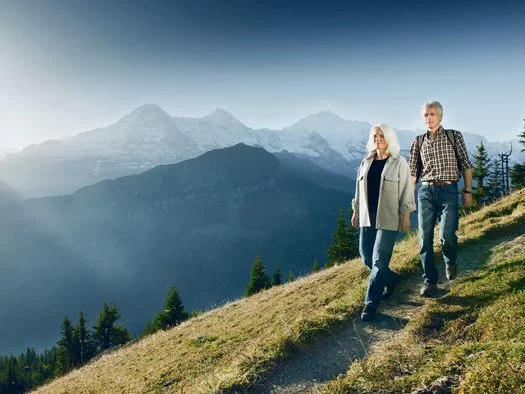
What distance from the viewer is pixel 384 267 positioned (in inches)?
314

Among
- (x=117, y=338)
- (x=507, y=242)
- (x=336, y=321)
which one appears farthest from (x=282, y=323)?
(x=117, y=338)

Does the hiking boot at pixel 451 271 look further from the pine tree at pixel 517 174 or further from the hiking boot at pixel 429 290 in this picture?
the pine tree at pixel 517 174

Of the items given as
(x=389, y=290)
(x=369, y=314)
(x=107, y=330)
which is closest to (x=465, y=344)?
(x=369, y=314)

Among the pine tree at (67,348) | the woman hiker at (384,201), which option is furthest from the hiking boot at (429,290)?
the pine tree at (67,348)

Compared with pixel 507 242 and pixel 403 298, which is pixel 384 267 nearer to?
pixel 403 298

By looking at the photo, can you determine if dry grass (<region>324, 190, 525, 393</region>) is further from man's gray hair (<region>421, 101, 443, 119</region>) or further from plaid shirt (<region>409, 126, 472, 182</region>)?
man's gray hair (<region>421, 101, 443, 119</region>)

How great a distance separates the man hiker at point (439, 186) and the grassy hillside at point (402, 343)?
0.84 metres

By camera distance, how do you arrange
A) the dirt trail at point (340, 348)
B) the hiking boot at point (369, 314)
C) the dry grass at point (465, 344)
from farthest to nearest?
the hiking boot at point (369, 314)
the dirt trail at point (340, 348)
the dry grass at point (465, 344)

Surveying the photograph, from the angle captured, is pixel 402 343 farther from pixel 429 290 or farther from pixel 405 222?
pixel 405 222

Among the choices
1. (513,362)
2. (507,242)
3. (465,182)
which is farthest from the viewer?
(507,242)

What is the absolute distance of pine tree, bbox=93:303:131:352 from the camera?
6419 centimetres

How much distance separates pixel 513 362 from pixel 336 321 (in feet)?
12.8

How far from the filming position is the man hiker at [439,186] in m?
8.34

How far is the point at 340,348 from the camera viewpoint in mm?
7148
